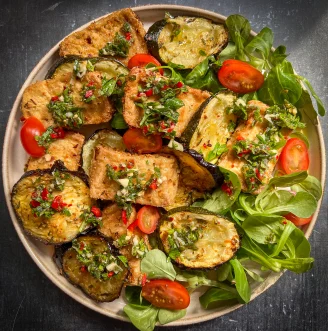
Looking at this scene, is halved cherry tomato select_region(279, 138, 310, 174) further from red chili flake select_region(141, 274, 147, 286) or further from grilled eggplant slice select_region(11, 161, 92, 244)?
grilled eggplant slice select_region(11, 161, 92, 244)

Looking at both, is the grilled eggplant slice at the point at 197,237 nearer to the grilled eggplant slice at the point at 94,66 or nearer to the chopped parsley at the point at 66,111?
the chopped parsley at the point at 66,111

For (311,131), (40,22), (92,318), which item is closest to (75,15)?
(40,22)

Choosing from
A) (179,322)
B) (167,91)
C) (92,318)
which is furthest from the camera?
(92,318)

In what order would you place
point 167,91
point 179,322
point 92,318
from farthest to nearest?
point 92,318
point 179,322
point 167,91

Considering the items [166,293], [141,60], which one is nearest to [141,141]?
[141,60]

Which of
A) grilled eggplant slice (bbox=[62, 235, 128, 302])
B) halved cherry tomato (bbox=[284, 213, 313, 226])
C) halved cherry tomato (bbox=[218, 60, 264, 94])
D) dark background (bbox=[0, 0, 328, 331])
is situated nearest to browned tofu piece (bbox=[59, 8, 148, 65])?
dark background (bbox=[0, 0, 328, 331])

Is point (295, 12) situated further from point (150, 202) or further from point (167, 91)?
point (150, 202)

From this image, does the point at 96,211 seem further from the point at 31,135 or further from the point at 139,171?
the point at 31,135
